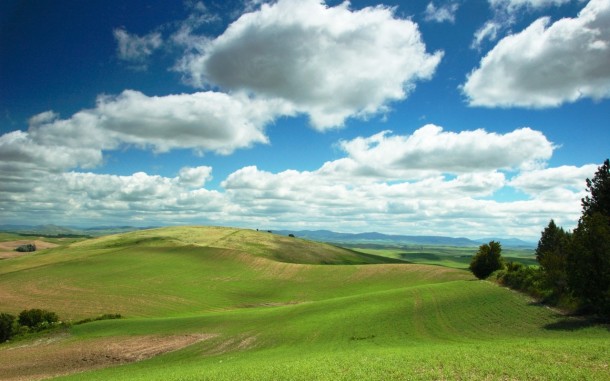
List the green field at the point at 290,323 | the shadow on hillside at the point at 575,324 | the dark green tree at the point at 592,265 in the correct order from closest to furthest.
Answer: the green field at the point at 290,323 < the shadow on hillside at the point at 575,324 < the dark green tree at the point at 592,265

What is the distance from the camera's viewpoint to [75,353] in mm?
48688

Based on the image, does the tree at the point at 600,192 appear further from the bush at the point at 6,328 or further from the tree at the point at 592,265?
the bush at the point at 6,328

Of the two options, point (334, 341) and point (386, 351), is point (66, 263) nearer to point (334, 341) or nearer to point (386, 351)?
point (334, 341)

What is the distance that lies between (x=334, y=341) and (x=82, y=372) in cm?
2611

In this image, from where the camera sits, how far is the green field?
2630 centimetres

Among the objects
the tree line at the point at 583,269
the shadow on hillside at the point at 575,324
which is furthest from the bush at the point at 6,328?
the tree line at the point at 583,269

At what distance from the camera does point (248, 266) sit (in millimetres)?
131250

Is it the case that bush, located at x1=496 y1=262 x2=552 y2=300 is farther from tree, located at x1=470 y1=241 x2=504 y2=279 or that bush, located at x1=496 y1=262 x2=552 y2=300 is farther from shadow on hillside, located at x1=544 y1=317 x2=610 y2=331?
shadow on hillside, located at x1=544 y1=317 x2=610 y2=331

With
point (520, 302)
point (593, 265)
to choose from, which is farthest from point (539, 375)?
point (520, 302)

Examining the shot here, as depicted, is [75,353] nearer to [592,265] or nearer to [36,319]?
[36,319]

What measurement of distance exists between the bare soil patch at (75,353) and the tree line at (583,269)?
143 feet

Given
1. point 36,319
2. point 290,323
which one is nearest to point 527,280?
point 290,323

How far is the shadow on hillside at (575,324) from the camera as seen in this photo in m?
36.7

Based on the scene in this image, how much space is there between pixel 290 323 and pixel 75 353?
88.1 feet
